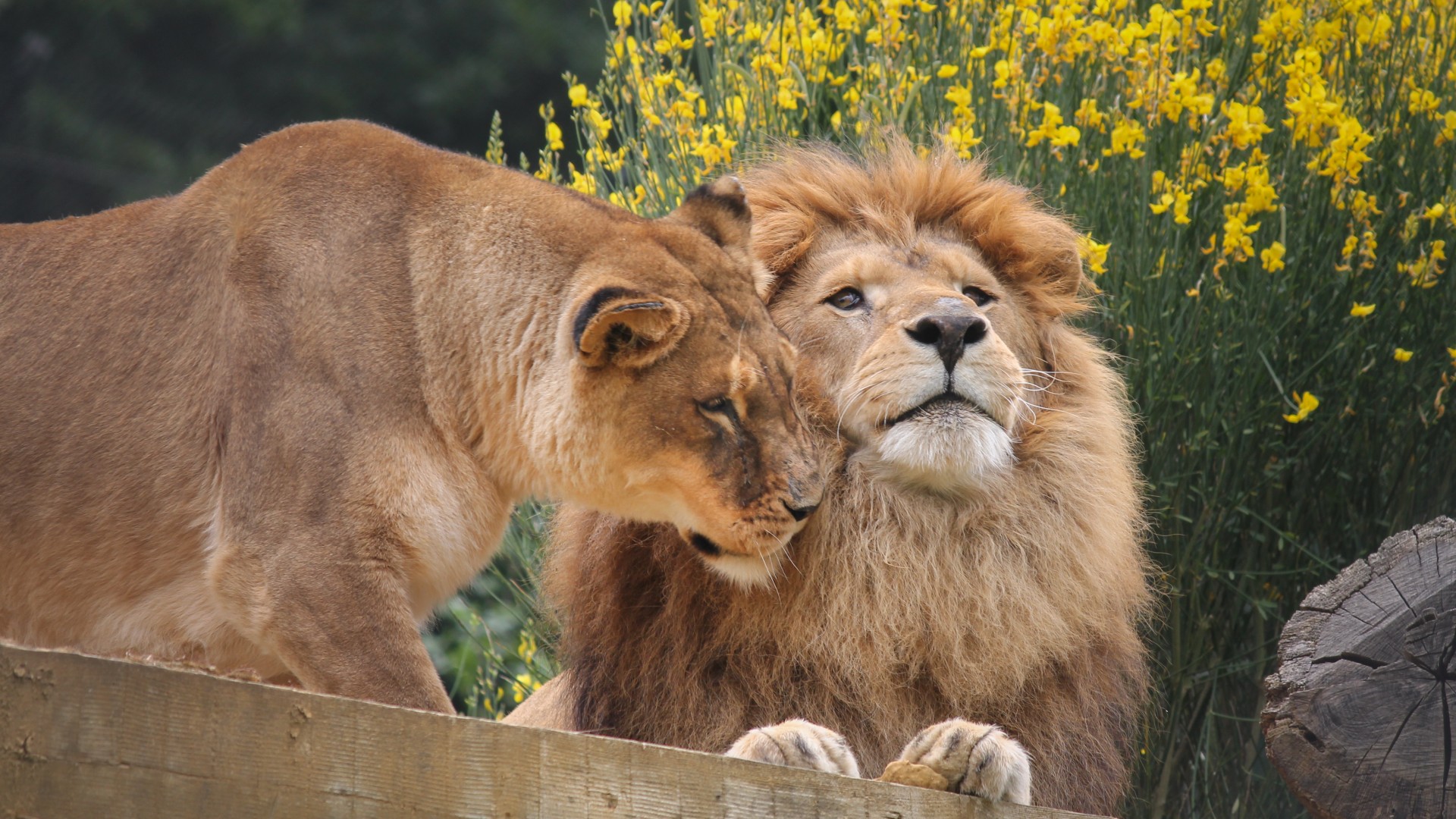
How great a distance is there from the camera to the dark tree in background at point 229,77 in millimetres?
9688

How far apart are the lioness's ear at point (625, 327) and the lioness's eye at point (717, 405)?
9cm

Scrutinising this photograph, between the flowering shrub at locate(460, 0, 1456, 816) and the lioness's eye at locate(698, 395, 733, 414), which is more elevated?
the lioness's eye at locate(698, 395, 733, 414)

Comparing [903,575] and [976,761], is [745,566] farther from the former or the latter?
[976,761]

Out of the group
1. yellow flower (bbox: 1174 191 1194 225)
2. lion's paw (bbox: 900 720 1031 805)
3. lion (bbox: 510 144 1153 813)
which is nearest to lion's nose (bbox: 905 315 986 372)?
lion (bbox: 510 144 1153 813)

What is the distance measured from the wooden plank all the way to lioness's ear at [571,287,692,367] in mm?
715

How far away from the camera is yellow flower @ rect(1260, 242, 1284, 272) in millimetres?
3635

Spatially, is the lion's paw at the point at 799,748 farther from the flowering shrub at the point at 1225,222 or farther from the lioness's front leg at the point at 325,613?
the flowering shrub at the point at 1225,222

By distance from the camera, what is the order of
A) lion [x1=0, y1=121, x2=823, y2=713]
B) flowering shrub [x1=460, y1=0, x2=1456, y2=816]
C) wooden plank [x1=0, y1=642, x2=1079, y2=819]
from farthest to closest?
flowering shrub [x1=460, y1=0, x2=1456, y2=816] < lion [x1=0, y1=121, x2=823, y2=713] < wooden plank [x1=0, y1=642, x2=1079, y2=819]

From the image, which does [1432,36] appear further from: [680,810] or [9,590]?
[9,590]

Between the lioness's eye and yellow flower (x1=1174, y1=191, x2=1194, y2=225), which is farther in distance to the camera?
yellow flower (x1=1174, y1=191, x2=1194, y2=225)

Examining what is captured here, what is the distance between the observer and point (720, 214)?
270 centimetres

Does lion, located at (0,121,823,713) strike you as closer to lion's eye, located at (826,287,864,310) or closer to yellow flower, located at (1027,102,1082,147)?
lion's eye, located at (826,287,864,310)

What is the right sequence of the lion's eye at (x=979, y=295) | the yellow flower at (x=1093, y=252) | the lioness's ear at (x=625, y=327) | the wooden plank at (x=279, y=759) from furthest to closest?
the yellow flower at (x=1093, y=252) → the lion's eye at (x=979, y=295) → the lioness's ear at (x=625, y=327) → the wooden plank at (x=279, y=759)

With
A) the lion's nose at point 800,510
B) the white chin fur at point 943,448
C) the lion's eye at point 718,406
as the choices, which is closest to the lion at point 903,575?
the white chin fur at point 943,448
